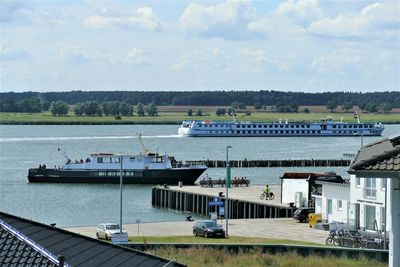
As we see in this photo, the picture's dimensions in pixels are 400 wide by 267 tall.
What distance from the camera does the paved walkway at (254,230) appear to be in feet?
180

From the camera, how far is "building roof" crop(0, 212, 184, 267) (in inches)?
480

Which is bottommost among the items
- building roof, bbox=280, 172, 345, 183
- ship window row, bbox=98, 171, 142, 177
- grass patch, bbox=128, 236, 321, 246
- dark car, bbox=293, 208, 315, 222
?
grass patch, bbox=128, 236, 321, 246

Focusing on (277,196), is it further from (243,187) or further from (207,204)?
(243,187)

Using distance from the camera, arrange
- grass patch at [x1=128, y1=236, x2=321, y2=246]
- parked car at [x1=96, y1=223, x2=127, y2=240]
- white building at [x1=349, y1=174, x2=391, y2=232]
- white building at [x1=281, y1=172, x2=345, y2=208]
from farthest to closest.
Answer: white building at [x1=281, y1=172, x2=345, y2=208]
parked car at [x1=96, y1=223, x2=127, y2=240]
white building at [x1=349, y1=174, x2=391, y2=232]
grass patch at [x1=128, y1=236, x2=321, y2=246]

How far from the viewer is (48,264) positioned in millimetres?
11977

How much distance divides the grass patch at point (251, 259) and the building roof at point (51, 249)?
21563 mm

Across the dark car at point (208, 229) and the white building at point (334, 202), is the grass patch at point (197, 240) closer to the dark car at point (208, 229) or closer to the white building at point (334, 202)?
the dark car at point (208, 229)

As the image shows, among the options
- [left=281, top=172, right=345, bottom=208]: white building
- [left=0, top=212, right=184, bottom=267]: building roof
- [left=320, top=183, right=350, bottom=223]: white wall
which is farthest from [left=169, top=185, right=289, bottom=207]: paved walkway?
[left=0, top=212, right=184, bottom=267]: building roof

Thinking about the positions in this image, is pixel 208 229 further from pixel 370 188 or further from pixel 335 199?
pixel 335 199

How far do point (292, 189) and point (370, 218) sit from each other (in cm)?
1895

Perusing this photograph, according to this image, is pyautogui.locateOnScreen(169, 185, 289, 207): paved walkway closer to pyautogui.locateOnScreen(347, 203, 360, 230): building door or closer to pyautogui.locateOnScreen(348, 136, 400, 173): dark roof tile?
pyautogui.locateOnScreen(347, 203, 360, 230): building door

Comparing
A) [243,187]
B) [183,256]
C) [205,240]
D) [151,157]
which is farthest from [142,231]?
[151,157]

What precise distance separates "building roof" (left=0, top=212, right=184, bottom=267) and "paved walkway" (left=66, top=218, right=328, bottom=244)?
36989 mm

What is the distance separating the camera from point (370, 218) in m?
54.6
